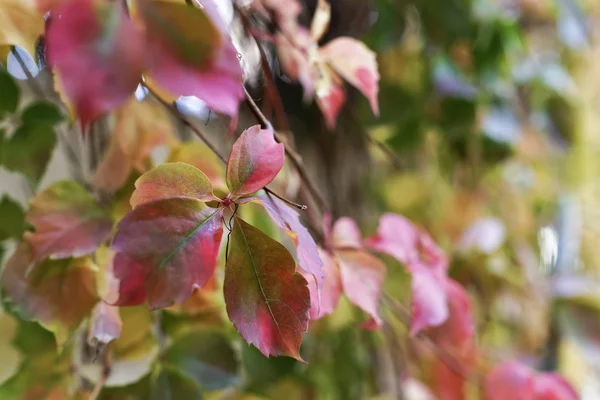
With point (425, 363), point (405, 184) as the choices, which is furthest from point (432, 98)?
point (425, 363)

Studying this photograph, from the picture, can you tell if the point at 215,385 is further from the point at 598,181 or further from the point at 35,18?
the point at 598,181

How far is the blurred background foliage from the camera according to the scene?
0.38 meters

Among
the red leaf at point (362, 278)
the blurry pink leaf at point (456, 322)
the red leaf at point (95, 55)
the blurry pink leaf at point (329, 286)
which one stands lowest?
the blurry pink leaf at point (456, 322)

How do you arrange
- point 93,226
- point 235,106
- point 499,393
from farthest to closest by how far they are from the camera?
point 499,393
point 93,226
point 235,106

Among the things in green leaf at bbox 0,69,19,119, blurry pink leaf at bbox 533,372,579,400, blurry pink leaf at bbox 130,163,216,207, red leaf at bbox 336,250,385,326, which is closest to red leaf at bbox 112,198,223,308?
blurry pink leaf at bbox 130,163,216,207

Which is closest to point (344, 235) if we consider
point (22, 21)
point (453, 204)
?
point (22, 21)

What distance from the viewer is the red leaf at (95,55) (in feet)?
0.57

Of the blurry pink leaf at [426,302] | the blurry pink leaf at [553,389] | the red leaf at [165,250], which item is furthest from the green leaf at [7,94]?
the blurry pink leaf at [553,389]

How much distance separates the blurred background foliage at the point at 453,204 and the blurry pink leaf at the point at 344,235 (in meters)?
0.10

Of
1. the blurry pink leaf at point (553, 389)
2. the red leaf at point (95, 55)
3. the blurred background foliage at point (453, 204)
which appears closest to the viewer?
the red leaf at point (95, 55)

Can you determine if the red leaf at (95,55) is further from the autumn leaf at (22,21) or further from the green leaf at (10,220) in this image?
the green leaf at (10,220)

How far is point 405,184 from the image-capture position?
0.70 m

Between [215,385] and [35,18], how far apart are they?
0.86ft

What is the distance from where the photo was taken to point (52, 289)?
32cm
